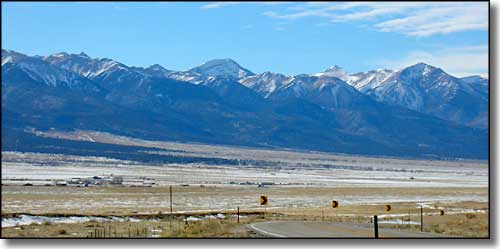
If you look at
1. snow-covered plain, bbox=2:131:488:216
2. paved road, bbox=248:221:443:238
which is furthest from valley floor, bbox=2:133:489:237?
paved road, bbox=248:221:443:238

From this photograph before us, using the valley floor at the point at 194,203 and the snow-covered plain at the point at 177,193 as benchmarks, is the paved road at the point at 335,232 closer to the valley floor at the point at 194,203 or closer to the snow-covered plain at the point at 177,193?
the valley floor at the point at 194,203

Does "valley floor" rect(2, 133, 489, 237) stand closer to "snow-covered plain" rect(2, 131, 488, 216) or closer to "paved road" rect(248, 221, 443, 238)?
"snow-covered plain" rect(2, 131, 488, 216)

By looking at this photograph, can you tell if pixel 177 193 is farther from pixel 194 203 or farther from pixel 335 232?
pixel 335 232

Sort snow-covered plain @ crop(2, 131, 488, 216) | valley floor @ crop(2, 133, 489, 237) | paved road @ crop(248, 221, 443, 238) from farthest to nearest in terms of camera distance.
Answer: snow-covered plain @ crop(2, 131, 488, 216)
valley floor @ crop(2, 133, 489, 237)
paved road @ crop(248, 221, 443, 238)

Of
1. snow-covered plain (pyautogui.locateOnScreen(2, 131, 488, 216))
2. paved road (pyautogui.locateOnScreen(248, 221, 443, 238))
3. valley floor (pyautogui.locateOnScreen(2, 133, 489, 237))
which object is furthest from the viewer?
snow-covered plain (pyautogui.locateOnScreen(2, 131, 488, 216))

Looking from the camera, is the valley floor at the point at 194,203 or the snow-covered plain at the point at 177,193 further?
the snow-covered plain at the point at 177,193

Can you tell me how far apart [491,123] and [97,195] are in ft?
155

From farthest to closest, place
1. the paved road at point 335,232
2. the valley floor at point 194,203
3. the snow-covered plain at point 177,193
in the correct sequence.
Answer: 1. the snow-covered plain at point 177,193
2. the valley floor at point 194,203
3. the paved road at point 335,232

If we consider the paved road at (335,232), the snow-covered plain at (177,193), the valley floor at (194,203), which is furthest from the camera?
the snow-covered plain at (177,193)

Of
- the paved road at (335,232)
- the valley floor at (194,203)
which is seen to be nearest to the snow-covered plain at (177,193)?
the valley floor at (194,203)

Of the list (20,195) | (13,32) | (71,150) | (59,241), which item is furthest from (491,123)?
(71,150)

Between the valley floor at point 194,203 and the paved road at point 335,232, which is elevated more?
the paved road at point 335,232

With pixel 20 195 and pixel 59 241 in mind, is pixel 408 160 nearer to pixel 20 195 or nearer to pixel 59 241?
pixel 20 195

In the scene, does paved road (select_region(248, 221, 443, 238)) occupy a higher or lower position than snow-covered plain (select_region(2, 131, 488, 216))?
higher
